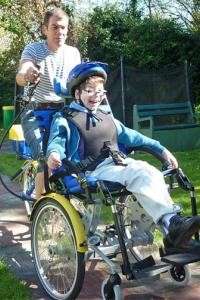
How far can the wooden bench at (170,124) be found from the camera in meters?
11.5

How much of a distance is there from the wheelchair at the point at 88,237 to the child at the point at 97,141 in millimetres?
136

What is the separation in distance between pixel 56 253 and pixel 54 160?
2.21 ft

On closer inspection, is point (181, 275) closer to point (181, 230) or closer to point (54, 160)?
point (181, 230)

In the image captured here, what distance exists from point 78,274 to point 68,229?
1.01 ft

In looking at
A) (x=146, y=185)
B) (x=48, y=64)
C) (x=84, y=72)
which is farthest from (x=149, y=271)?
(x=48, y=64)

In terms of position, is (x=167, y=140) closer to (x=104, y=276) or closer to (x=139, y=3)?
(x=104, y=276)

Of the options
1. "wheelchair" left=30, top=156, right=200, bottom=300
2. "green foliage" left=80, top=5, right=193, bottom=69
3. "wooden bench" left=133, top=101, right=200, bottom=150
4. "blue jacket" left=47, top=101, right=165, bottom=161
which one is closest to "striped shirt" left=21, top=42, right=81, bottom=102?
"blue jacket" left=47, top=101, right=165, bottom=161

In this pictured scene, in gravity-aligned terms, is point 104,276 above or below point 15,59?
below

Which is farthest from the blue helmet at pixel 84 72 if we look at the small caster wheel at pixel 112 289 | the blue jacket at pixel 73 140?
the small caster wheel at pixel 112 289

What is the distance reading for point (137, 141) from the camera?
14.0 feet

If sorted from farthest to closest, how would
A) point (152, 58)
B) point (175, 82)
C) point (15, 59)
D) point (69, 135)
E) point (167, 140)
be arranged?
point (15, 59)
point (152, 58)
point (175, 82)
point (167, 140)
point (69, 135)

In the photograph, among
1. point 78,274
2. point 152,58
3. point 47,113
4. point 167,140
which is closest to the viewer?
point 78,274

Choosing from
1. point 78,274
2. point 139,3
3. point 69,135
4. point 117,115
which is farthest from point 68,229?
point 139,3

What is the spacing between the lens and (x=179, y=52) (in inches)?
619
